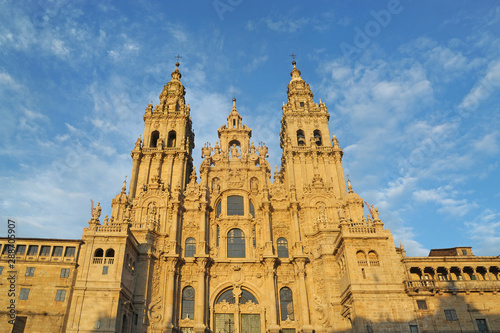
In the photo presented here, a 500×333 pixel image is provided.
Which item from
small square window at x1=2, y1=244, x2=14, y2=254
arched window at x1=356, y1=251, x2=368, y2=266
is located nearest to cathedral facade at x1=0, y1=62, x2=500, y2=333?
arched window at x1=356, y1=251, x2=368, y2=266

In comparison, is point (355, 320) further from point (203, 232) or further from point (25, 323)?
point (25, 323)

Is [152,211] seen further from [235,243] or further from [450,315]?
[450,315]

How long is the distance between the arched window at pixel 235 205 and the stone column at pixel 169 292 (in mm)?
9143

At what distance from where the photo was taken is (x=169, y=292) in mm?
38812

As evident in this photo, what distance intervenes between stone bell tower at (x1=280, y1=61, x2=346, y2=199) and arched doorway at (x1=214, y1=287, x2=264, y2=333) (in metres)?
13.5

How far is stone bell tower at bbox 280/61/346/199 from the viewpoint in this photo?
156 feet

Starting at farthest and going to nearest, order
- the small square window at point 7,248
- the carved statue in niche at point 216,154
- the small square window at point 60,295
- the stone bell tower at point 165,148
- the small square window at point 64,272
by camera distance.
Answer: the carved statue in niche at point 216,154 → the stone bell tower at point 165,148 → the small square window at point 7,248 → the small square window at point 64,272 → the small square window at point 60,295

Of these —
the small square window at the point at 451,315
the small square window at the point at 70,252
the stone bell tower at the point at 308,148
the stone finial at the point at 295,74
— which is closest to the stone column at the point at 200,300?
the small square window at the point at 70,252

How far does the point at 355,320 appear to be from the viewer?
32.9m

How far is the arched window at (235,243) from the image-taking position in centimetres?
4333

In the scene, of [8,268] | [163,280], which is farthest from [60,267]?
[163,280]

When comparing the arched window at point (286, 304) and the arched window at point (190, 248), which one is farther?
the arched window at point (190, 248)

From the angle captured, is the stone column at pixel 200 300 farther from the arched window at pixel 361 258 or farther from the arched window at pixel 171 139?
the arched window at pixel 171 139

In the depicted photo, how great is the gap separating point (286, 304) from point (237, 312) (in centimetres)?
513
